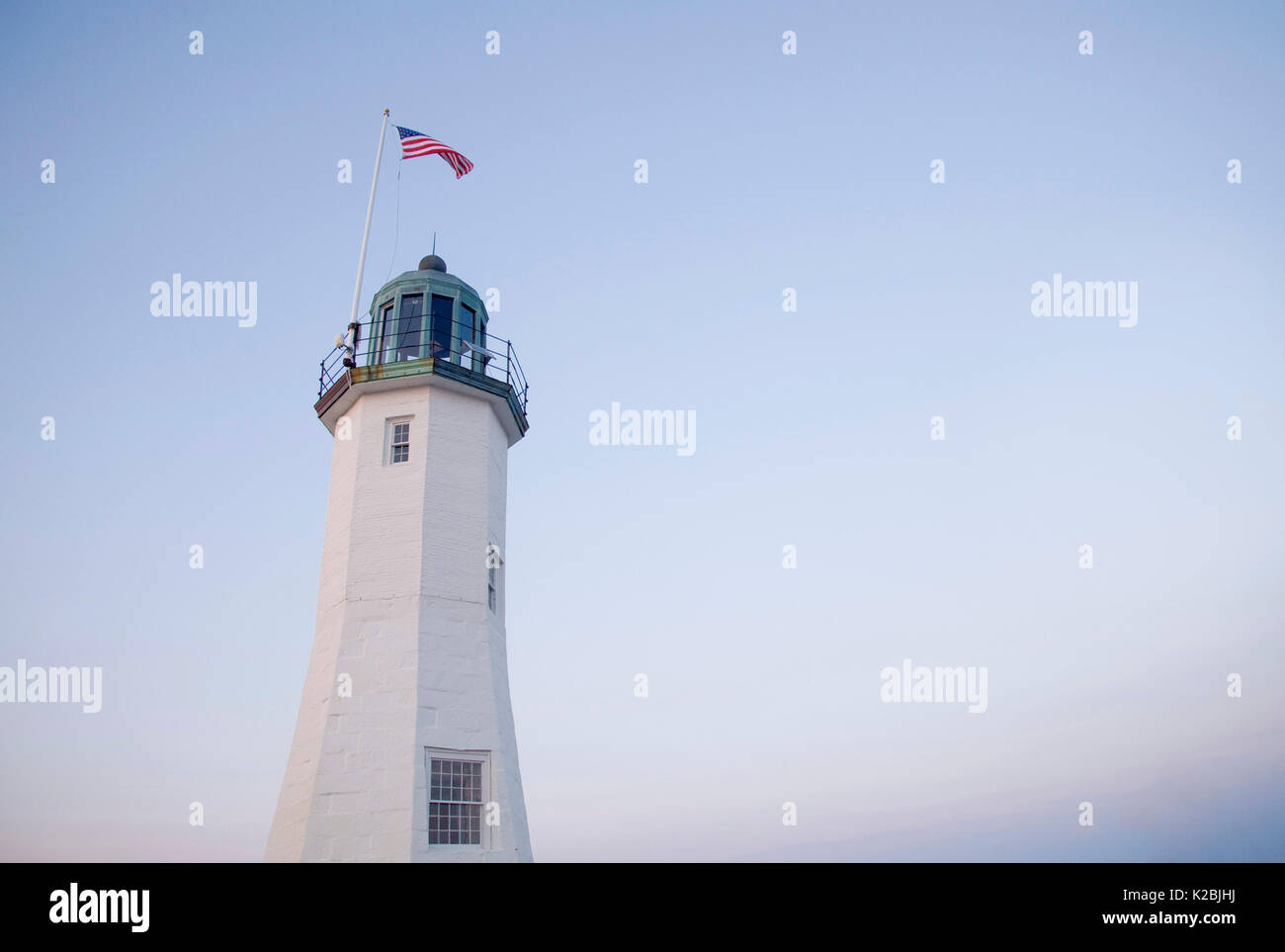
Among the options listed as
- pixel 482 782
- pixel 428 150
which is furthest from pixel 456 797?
pixel 428 150

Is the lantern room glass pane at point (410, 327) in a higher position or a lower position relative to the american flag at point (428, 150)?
lower

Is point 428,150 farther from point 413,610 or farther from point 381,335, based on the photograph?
point 413,610

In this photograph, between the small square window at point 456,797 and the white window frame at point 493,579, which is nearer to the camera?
the small square window at point 456,797

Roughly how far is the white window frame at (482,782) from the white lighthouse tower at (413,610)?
0.03 meters

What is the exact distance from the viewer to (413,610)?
86.7 feet

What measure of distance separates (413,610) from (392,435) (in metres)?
5.38

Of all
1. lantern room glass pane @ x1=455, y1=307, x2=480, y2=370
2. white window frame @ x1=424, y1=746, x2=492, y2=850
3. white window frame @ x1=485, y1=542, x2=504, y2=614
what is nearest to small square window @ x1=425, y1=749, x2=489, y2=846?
white window frame @ x1=424, y1=746, x2=492, y2=850

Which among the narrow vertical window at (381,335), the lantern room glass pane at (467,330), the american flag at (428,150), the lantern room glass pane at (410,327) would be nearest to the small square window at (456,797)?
the lantern room glass pane at (467,330)

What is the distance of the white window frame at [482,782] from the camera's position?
24453 millimetres

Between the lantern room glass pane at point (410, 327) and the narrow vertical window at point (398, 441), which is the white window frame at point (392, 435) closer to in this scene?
the narrow vertical window at point (398, 441)

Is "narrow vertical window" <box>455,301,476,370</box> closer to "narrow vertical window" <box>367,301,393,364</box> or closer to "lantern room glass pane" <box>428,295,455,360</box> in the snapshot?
"lantern room glass pane" <box>428,295,455,360</box>
